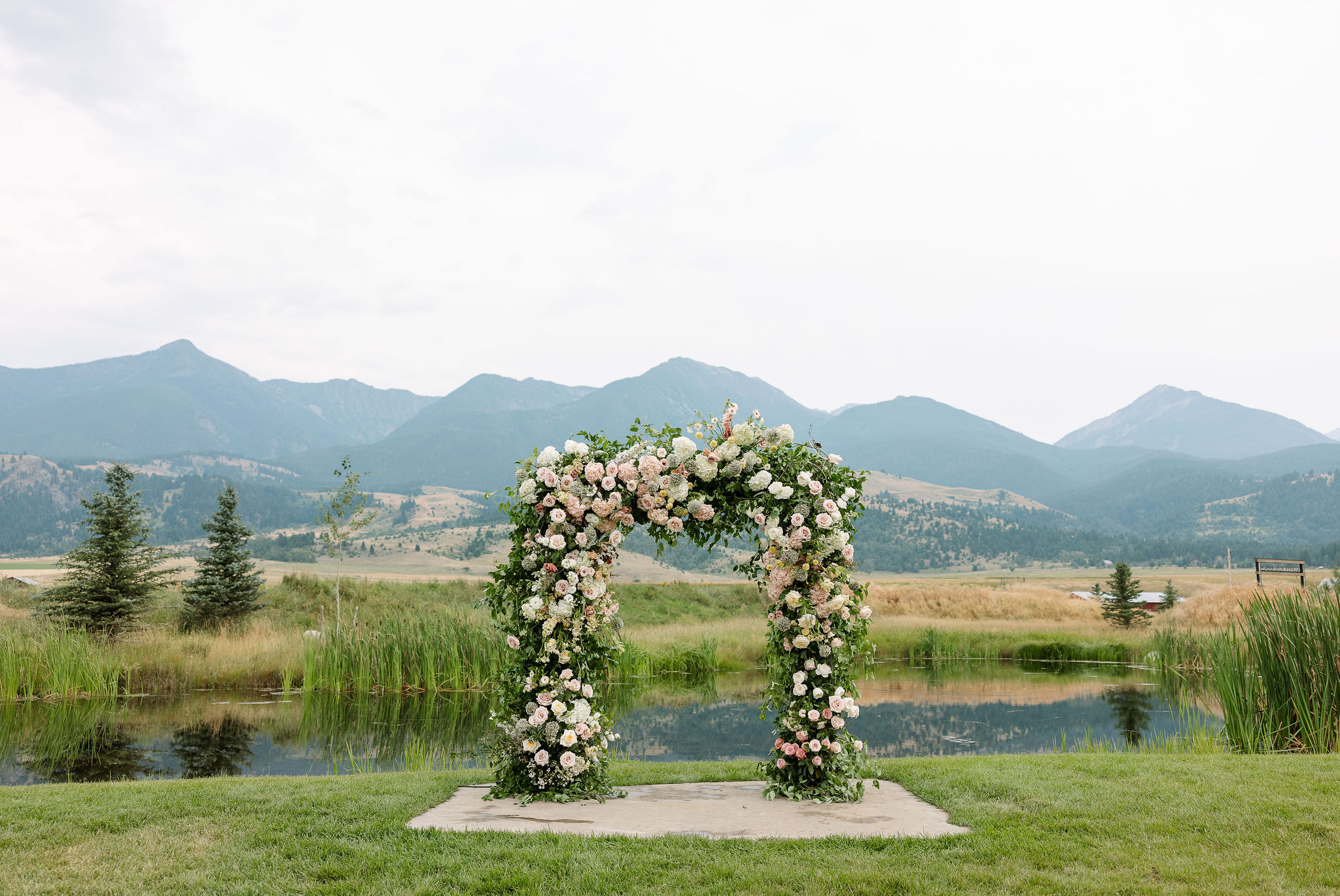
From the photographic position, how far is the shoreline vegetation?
1683 cm

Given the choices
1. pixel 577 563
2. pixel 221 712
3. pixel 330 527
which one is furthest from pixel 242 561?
pixel 577 563

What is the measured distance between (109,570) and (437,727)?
1269cm

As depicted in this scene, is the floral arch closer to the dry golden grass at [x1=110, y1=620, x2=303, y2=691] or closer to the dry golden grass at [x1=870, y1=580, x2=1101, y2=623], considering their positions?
the dry golden grass at [x1=110, y1=620, x2=303, y2=691]

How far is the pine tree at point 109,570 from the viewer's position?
799 inches

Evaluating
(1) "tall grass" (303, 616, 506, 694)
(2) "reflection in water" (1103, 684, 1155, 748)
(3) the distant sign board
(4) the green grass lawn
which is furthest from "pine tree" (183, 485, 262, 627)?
(3) the distant sign board

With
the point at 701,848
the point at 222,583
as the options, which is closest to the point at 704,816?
the point at 701,848

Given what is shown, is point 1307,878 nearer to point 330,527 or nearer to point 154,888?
point 154,888

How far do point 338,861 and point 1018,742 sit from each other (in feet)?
35.9

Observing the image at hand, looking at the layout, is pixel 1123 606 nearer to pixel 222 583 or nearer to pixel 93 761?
pixel 222 583

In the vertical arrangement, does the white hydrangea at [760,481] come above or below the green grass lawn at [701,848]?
above

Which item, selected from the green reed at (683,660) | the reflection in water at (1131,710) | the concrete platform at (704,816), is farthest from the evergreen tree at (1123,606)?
the concrete platform at (704,816)

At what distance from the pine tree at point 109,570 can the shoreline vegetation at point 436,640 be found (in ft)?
2.71

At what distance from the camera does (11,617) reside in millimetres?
20812

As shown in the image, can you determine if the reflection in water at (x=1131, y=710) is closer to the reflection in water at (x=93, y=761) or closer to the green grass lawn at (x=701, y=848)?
the green grass lawn at (x=701, y=848)
